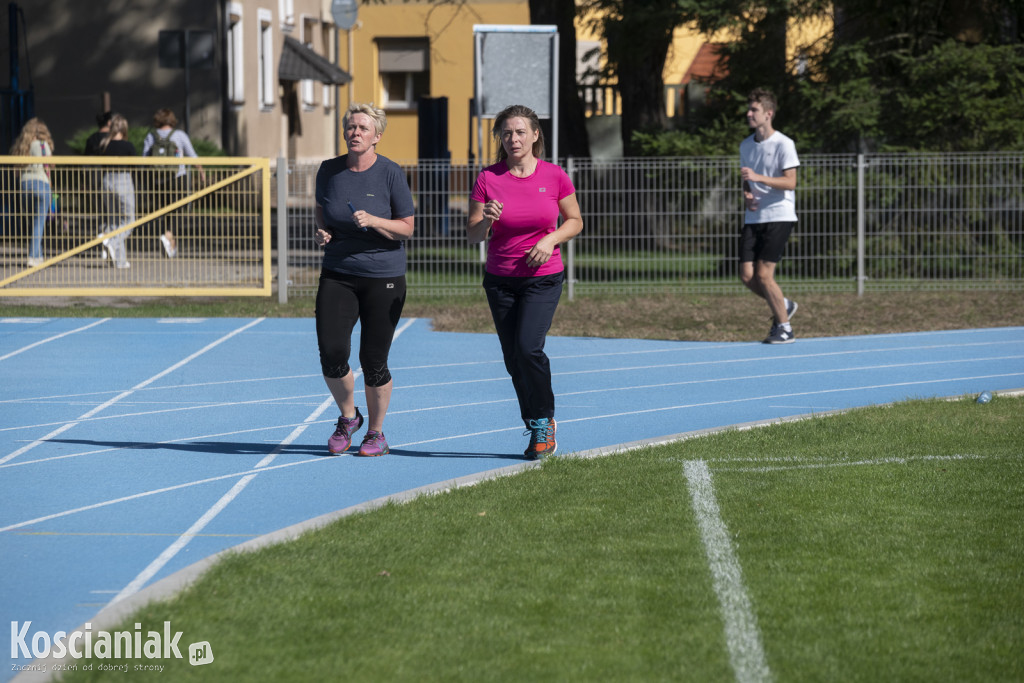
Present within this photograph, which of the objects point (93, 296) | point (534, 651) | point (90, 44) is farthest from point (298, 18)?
point (534, 651)

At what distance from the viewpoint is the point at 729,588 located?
5.25 meters

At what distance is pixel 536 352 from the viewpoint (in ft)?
25.2

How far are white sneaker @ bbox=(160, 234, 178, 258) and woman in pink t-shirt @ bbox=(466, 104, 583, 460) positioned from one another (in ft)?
29.7

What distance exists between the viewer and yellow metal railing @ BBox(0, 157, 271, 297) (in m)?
15.8

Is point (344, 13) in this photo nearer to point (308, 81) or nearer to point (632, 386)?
point (308, 81)

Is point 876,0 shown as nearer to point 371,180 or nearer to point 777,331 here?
point 777,331

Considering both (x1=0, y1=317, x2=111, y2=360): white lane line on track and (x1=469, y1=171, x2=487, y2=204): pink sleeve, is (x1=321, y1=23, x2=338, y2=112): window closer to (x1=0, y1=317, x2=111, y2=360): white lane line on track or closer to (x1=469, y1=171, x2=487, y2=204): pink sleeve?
(x1=0, y1=317, x2=111, y2=360): white lane line on track

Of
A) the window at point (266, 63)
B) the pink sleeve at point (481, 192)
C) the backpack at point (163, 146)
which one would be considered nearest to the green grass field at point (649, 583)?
the pink sleeve at point (481, 192)

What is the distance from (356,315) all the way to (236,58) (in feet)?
85.5

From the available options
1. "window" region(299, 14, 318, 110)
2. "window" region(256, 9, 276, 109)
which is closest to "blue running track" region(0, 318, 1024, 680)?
"window" region(256, 9, 276, 109)

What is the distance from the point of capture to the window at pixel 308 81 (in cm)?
3944

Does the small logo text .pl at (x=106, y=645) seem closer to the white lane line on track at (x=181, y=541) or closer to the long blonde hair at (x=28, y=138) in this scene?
the white lane line on track at (x=181, y=541)

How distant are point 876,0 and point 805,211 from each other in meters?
3.46

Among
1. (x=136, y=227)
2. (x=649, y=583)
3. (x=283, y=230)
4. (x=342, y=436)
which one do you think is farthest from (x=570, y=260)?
(x=649, y=583)
